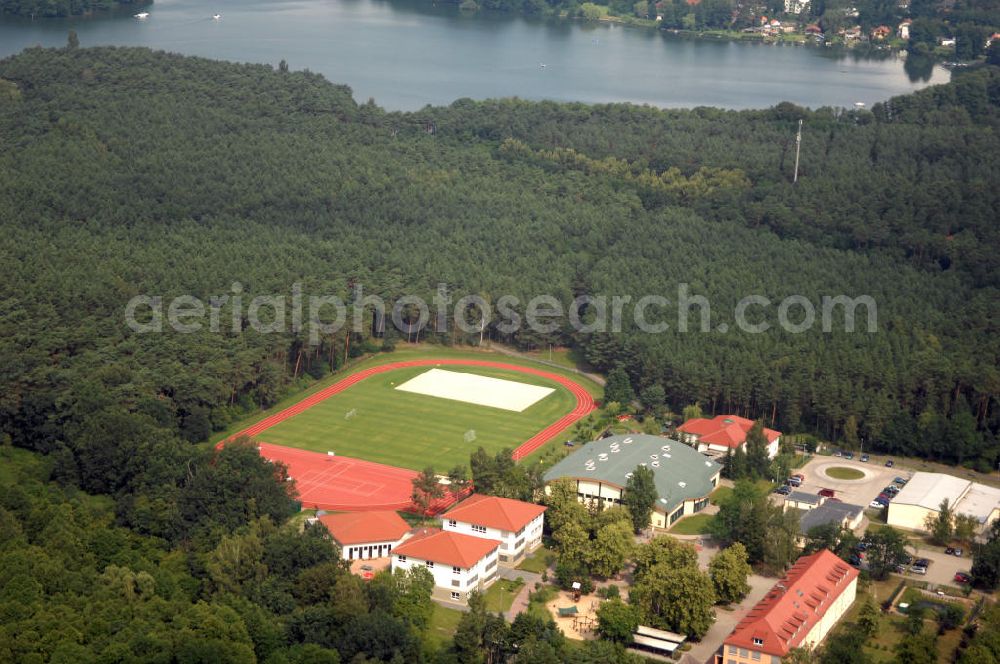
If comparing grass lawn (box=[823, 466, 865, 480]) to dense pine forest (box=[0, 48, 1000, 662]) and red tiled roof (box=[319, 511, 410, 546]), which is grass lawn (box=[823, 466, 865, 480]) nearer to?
dense pine forest (box=[0, 48, 1000, 662])

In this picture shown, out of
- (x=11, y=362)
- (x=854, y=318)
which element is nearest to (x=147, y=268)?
(x=11, y=362)

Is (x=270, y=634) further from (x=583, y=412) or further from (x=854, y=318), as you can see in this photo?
(x=854, y=318)

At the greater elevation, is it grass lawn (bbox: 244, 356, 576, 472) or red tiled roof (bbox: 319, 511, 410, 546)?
Answer: red tiled roof (bbox: 319, 511, 410, 546)

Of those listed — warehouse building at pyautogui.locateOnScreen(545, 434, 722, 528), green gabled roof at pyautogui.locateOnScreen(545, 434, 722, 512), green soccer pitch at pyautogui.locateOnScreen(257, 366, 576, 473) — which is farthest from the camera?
green soccer pitch at pyautogui.locateOnScreen(257, 366, 576, 473)

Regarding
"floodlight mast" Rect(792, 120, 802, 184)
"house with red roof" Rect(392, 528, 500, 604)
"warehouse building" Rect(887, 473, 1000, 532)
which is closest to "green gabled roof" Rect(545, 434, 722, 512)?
"house with red roof" Rect(392, 528, 500, 604)

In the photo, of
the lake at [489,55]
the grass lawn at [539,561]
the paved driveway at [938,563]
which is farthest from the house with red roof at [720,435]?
the lake at [489,55]

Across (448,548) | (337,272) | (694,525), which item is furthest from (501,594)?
(337,272)

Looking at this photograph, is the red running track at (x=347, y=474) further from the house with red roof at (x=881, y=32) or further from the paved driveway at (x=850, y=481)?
the house with red roof at (x=881, y=32)

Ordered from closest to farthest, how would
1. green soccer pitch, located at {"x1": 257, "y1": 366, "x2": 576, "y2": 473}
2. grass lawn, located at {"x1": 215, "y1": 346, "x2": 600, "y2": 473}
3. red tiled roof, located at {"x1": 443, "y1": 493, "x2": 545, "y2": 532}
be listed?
red tiled roof, located at {"x1": 443, "y1": 493, "x2": 545, "y2": 532} → green soccer pitch, located at {"x1": 257, "y1": 366, "x2": 576, "y2": 473} → grass lawn, located at {"x1": 215, "y1": 346, "x2": 600, "y2": 473}
